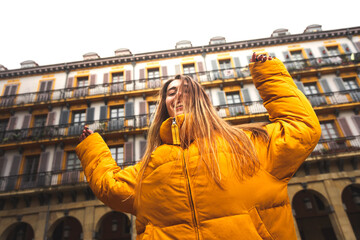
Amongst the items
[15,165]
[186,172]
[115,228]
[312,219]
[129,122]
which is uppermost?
[129,122]

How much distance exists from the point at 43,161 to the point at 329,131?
21210 mm

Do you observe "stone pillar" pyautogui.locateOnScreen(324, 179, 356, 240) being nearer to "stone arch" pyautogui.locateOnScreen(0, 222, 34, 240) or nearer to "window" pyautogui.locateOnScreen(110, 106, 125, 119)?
"window" pyautogui.locateOnScreen(110, 106, 125, 119)

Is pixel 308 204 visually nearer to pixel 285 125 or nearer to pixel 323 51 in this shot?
pixel 323 51

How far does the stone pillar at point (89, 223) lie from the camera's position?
12.8 meters

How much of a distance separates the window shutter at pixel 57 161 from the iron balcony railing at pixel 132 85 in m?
4.99

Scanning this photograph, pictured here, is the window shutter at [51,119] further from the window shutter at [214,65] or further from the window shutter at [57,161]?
the window shutter at [214,65]

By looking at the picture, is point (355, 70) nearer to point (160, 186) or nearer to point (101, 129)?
point (101, 129)

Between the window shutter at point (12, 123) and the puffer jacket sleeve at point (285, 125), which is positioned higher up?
the window shutter at point (12, 123)

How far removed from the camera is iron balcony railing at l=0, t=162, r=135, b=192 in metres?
14.0

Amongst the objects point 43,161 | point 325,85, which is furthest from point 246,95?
point 43,161

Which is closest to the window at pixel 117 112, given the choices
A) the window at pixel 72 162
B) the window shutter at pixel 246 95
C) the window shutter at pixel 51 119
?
the window at pixel 72 162

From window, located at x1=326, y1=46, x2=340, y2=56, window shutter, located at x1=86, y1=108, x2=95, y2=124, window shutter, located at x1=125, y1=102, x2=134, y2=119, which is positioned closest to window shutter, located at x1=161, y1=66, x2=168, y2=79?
window shutter, located at x1=125, y1=102, x2=134, y2=119

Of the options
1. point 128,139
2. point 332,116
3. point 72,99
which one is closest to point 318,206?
point 332,116

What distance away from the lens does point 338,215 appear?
1222 cm
